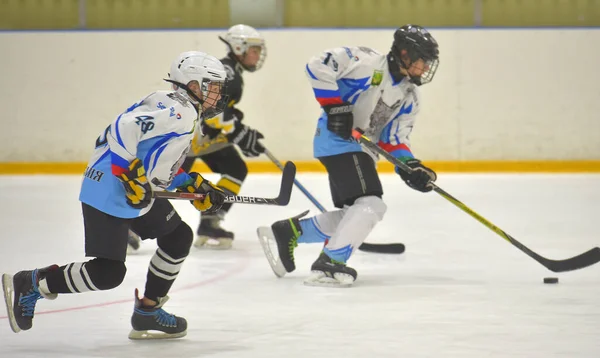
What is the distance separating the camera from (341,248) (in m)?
4.46

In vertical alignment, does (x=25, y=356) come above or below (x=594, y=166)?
above

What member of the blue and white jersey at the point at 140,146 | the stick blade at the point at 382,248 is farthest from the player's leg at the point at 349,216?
the blue and white jersey at the point at 140,146

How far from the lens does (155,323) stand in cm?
347

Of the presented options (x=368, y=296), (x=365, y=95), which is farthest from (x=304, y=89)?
(x=368, y=296)

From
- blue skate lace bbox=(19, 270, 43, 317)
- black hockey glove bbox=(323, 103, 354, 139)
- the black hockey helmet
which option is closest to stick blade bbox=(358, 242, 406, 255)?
black hockey glove bbox=(323, 103, 354, 139)

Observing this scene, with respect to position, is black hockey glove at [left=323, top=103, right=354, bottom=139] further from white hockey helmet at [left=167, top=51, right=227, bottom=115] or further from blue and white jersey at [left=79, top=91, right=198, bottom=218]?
blue and white jersey at [left=79, top=91, right=198, bottom=218]

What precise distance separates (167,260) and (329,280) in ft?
3.79

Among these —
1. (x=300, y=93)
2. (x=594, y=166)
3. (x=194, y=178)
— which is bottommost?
(x=594, y=166)

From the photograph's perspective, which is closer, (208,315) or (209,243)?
(208,315)

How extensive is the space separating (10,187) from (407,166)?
4.08 metres

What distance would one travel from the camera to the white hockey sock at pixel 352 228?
4449mm

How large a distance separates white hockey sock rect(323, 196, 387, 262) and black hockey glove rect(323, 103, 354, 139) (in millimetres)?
298

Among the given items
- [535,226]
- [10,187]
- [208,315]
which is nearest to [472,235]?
[535,226]

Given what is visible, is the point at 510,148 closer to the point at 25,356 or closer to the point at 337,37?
the point at 337,37
